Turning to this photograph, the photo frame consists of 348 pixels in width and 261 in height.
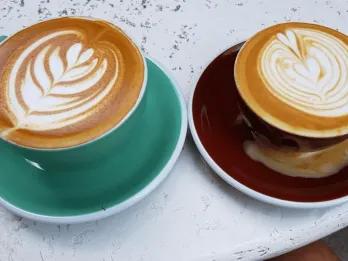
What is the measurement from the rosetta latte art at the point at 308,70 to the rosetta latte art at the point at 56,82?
18 centimetres

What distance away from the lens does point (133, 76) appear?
48 centimetres

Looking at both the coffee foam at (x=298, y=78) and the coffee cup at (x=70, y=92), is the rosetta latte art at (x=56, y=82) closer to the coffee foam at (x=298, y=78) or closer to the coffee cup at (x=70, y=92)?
the coffee cup at (x=70, y=92)

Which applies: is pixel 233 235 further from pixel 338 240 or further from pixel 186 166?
pixel 338 240

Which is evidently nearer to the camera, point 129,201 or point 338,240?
point 129,201

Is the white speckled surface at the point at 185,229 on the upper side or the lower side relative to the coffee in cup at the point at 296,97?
lower

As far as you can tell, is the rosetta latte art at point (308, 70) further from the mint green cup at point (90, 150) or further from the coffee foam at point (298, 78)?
the mint green cup at point (90, 150)

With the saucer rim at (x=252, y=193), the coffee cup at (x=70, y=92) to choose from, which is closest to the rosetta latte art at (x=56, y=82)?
the coffee cup at (x=70, y=92)

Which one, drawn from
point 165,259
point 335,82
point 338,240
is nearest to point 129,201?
point 165,259

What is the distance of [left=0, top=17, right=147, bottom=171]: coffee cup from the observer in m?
0.44

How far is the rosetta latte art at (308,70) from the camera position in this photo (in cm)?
48

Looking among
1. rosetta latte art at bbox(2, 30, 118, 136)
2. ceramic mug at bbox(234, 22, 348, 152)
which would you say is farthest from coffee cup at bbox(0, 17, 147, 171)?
ceramic mug at bbox(234, 22, 348, 152)

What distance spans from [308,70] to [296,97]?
0.15ft

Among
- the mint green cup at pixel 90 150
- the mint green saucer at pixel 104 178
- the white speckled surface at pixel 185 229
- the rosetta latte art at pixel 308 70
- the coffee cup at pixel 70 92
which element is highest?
the rosetta latte art at pixel 308 70

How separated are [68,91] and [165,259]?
0.70 ft
